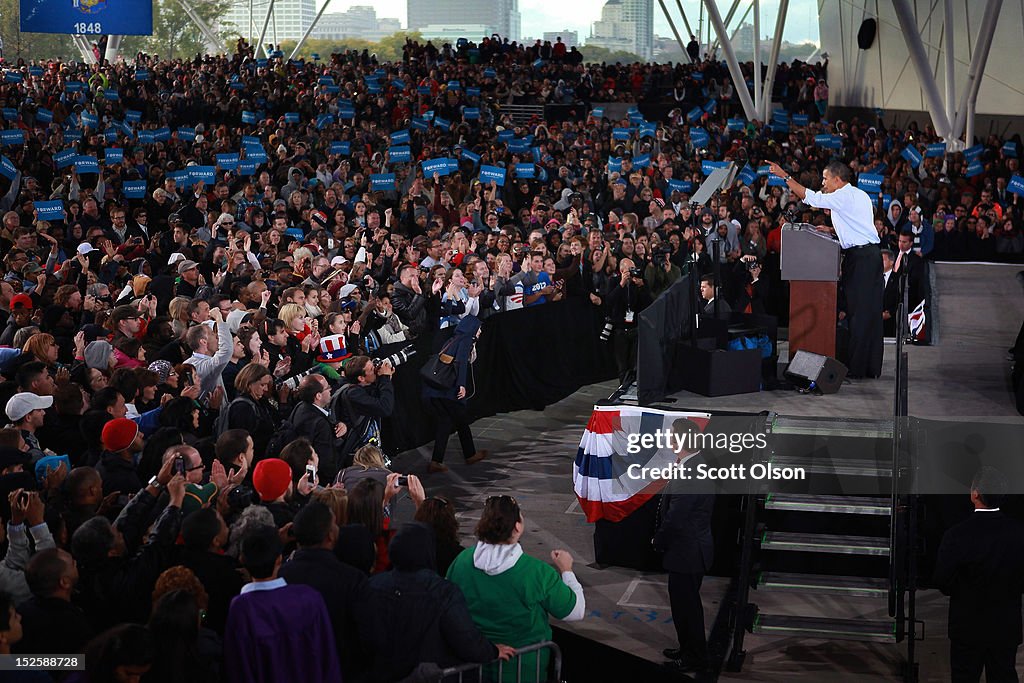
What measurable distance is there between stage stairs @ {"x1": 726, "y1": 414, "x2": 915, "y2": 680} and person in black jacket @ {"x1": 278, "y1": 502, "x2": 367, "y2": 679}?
4.03 metres

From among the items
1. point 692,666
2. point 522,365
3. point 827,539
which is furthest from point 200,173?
point 692,666

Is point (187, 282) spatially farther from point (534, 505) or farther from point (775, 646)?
point (775, 646)

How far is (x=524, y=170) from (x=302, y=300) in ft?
41.7

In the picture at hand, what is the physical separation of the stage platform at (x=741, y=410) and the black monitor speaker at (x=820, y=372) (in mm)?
152

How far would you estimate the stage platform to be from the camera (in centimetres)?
930

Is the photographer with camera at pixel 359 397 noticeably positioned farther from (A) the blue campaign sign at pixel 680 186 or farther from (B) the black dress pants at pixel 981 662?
(A) the blue campaign sign at pixel 680 186

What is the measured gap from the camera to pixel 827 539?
10.7 metres

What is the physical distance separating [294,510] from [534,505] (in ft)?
17.1

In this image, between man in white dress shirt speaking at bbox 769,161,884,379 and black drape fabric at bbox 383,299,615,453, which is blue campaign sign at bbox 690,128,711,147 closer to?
black drape fabric at bbox 383,299,615,453

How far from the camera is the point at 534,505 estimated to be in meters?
12.7

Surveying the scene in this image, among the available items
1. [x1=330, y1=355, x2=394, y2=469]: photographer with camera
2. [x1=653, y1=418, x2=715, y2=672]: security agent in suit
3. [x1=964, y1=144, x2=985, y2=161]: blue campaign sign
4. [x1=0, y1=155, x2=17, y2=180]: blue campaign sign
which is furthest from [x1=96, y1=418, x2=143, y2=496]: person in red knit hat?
[x1=964, y1=144, x2=985, y2=161]: blue campaign sign

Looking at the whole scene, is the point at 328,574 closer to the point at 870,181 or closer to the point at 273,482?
the point at 273,482

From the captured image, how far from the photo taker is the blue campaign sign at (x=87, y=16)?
28.8 meters

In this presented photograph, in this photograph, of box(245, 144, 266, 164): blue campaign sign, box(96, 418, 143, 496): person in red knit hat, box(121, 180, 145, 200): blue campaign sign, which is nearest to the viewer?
box(96, 418, 143, 496): person in red knit hat
